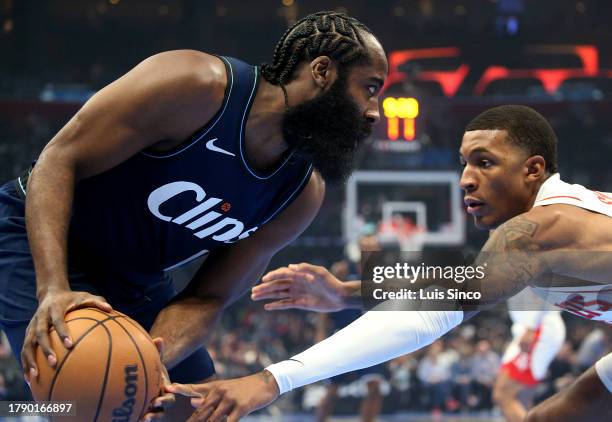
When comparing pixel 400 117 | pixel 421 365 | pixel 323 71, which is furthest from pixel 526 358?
pixel 400 117

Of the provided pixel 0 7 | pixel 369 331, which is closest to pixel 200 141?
pixel 369 331

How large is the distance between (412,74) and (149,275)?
39.9ft

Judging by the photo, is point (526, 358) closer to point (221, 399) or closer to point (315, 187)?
point (315, 187)

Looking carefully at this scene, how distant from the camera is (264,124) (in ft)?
8.39

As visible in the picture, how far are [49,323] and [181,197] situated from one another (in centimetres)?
67

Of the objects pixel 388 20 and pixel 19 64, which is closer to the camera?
pixel 19 64

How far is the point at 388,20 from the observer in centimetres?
1541

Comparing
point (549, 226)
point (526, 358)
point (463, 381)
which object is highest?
point (549, 226)

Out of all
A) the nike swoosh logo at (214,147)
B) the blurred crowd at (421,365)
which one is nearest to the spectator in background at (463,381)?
the blurred crowd at (421,365)

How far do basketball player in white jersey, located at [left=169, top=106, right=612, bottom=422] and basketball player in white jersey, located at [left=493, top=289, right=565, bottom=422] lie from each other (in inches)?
106

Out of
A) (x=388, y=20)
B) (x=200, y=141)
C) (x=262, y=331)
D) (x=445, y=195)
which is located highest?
(x=388, y=20)

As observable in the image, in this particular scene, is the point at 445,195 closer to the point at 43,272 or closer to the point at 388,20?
the point at 388,20

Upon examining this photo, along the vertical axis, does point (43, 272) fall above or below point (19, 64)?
below

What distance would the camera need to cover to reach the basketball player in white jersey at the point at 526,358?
18.5 feet
